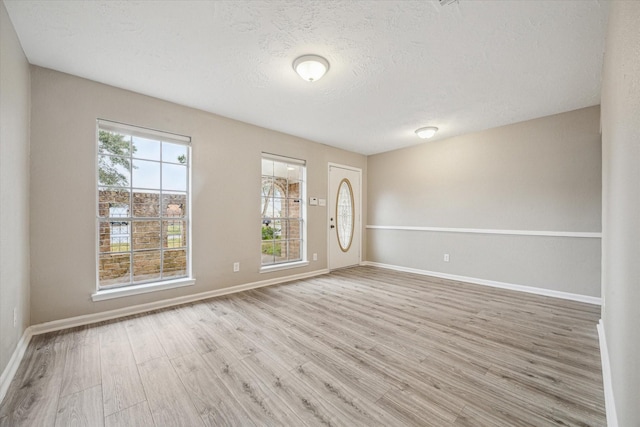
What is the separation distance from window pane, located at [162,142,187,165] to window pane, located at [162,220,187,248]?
800 millimetres

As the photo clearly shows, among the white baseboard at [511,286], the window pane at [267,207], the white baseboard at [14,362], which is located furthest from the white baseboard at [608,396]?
the window pane at [267,207]

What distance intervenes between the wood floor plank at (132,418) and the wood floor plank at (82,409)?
0.16ft

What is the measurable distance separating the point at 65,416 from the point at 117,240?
1.96m

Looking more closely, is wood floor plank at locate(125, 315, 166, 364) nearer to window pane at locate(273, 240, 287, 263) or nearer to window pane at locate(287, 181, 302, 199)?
window pane at locate(273, 240, 287, 263)

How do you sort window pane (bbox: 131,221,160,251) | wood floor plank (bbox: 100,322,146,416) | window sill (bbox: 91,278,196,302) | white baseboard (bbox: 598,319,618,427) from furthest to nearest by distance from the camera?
window pane (bbox: 131,221,160,251), window sill (bbox: 91,278,196,302), wood floor plank (bbox: 100,322,146,416), white baseboard (bbox: 598,319,618,427)

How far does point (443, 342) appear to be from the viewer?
89.2 inches

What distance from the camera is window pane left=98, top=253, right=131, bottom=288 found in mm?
2961

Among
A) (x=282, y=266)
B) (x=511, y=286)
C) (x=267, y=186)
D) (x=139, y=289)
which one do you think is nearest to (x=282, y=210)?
(x=267, y=186)

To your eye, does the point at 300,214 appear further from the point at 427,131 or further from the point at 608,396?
the point at 608,396

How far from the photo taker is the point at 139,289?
117 inches

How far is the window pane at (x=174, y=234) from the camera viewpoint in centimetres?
329

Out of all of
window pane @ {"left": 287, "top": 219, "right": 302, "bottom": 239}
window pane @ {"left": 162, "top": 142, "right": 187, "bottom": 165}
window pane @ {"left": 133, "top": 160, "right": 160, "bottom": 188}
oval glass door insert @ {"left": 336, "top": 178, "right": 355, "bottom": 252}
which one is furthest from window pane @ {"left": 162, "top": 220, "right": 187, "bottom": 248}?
oval glass door insert @ {"left": 336, "top": 178, "right": 355, "bottom": 252}

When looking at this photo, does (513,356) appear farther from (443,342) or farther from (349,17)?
(349,17)

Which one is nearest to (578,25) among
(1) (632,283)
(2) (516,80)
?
(2) (516,80)
